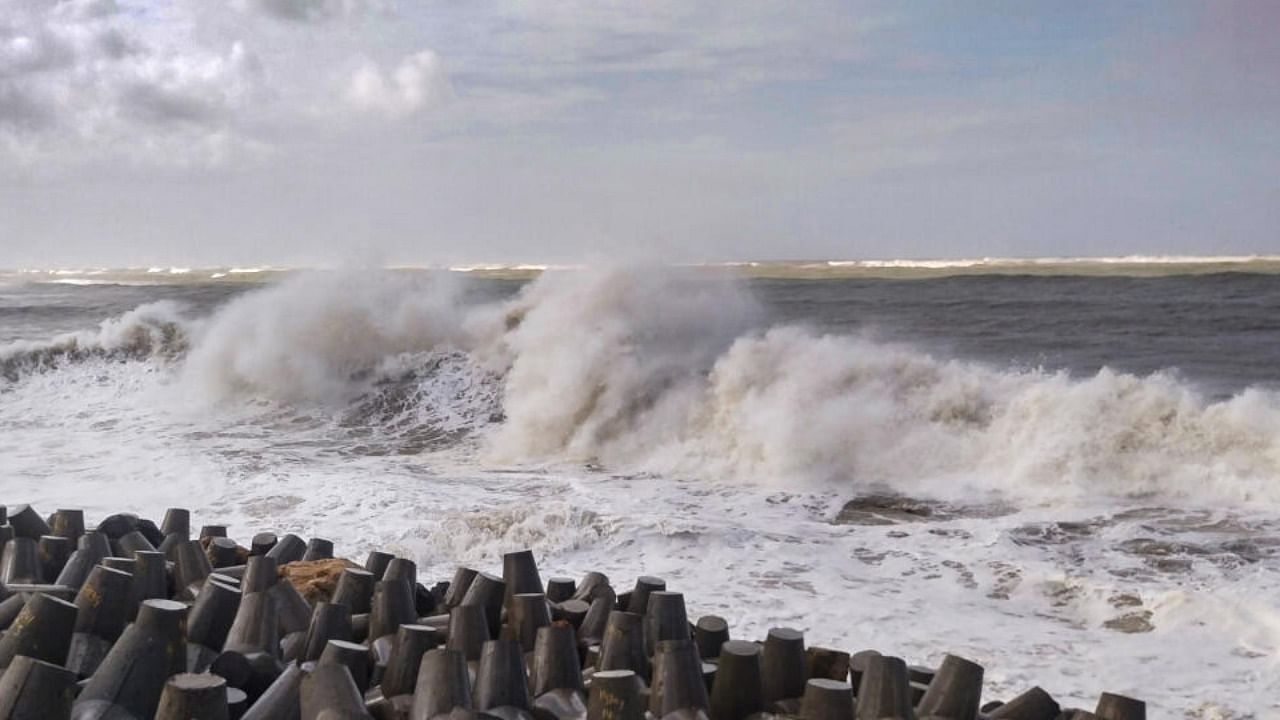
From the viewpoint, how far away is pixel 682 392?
14.0m

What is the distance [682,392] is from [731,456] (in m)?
1.98

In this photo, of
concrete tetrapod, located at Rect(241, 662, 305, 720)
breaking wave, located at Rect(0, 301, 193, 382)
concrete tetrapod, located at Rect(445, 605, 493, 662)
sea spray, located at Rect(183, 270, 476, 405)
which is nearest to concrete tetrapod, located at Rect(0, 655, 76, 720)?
concrete tetrapod, located at Rect(241, 662, 305, 720)

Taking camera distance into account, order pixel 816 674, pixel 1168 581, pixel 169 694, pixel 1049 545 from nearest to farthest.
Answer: pixel 169 694 → pixel 816 674 → pixel 1168 581 → pixel 1049 545

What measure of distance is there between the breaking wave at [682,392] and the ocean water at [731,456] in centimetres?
4

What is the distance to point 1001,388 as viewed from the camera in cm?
1279

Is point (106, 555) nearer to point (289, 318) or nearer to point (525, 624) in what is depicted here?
point (525, 624)

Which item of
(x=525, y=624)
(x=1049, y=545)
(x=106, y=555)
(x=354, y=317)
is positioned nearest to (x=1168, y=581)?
(x=1049, y=545)

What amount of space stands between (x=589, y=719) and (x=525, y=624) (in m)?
0.96

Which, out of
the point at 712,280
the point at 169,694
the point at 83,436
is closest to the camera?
the point at 169,694

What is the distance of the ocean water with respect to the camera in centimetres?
670

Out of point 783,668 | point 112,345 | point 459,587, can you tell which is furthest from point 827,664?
point 112,345

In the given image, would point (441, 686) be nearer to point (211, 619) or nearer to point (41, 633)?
point (211, 619)

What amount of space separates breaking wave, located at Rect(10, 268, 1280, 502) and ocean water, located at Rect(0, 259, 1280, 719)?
44 millimetres

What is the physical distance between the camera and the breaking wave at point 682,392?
1114cm
